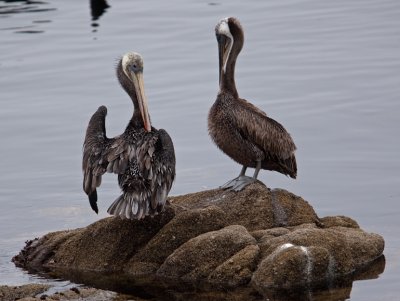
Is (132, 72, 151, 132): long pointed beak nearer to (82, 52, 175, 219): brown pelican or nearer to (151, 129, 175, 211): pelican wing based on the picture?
(82, 52, 175, 219): brown pelican

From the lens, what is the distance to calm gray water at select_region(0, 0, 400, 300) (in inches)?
547

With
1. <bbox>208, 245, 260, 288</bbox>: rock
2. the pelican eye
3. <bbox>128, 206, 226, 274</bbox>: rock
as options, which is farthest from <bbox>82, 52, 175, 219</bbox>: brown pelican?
<bbox>208, 245, 260, 288</bbox>: rock

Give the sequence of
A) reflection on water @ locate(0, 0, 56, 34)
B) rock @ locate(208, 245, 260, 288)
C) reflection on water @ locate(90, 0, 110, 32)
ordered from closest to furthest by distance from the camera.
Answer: rock @ locate(208, 245, 260, 288) < reflection on water @ locate(0, 0, 56, 34) < reflection on water @ locate(90, 0, 110, 32)

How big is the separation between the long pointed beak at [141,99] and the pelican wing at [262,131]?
0.93 m

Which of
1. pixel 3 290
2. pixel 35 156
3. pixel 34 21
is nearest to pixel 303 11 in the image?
pixel 34 21

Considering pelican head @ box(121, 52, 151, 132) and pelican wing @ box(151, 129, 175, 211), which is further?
pelican head @ box(121, 52, 151, 132)

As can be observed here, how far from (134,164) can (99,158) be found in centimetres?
38

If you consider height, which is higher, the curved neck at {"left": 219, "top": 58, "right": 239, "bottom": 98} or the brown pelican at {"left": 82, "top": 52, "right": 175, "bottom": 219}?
the curved neck at {"left": 219, "top": 58, "right": 239, "bottom": 98}

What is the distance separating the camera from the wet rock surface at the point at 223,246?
392 inches

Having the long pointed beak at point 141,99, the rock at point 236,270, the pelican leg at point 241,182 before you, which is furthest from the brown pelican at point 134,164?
the rock at point 236,270

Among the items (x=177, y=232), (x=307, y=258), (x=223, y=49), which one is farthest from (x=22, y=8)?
(x=307, y=258)

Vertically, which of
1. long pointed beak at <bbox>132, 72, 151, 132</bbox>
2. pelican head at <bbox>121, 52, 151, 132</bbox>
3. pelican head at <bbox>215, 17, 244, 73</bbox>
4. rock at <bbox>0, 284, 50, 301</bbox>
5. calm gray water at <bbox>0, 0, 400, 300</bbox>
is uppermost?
pelican head at <bbox>215, 17, 244, 73</bbox>

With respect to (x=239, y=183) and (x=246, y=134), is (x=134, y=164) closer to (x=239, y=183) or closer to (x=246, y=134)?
(x=239, y=183)

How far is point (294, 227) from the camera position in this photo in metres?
10.9
